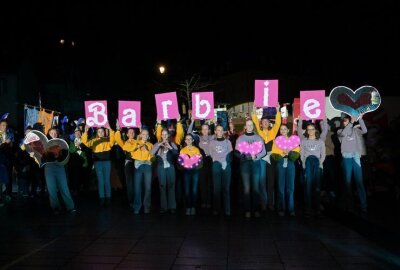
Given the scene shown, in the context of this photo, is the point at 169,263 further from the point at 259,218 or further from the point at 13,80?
the point at 13,80

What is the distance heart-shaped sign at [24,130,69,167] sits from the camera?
31.5 feet

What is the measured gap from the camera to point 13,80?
140ft

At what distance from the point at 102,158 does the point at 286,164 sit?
4226mm

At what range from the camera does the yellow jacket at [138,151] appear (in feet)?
31.5

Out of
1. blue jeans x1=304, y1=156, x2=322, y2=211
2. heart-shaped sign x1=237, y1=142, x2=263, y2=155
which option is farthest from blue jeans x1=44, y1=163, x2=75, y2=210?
blue jeans x1=304, y1=156, x2=322, y2=211

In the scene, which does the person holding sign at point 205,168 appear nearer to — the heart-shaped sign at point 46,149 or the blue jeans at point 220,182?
the blue jeans at point 220,182

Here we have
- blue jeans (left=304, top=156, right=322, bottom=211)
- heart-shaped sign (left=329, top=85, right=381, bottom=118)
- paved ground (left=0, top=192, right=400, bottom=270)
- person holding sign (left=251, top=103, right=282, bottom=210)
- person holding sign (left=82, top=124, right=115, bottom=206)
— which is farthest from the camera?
person holding sign (left=82, top=124, right=115, bottom=206)

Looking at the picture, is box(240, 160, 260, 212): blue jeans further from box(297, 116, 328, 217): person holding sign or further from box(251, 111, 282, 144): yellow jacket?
box(297, 116, 328, 217): person holding sign

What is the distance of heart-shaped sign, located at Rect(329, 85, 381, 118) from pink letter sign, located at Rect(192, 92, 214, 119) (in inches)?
112

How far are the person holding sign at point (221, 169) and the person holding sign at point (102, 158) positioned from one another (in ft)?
8.76

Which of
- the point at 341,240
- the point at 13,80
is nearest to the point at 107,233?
the point at 341,240

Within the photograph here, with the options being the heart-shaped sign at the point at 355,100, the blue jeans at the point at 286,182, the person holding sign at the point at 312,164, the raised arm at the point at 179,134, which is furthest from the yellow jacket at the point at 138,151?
the heart-shaped sign at the point at 355,100

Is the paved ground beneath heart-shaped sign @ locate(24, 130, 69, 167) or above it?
beneath

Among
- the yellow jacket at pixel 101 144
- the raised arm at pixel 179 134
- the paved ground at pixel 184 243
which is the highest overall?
the raised arm at pixel 179 134
